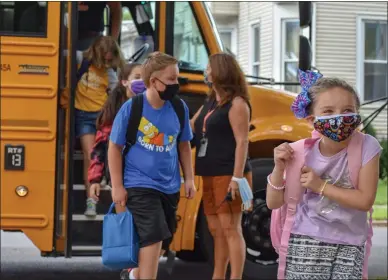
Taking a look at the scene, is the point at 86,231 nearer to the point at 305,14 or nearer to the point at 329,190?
the point at 305,14

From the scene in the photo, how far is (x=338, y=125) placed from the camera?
4.22m

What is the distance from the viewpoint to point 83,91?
25.5 ft

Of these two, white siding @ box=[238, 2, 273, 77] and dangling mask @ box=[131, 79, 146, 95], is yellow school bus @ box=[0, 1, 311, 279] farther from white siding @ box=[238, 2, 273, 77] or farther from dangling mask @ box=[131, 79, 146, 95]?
white siding @ box=[238, 2, 273, 77]

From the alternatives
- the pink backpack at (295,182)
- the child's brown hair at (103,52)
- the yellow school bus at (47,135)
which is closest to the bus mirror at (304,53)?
the yellow school bus at (47,135)

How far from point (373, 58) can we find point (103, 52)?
13.3 metres

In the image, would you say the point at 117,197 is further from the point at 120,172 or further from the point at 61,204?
the point at 61,204

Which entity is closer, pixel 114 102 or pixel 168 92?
pixel 168 92

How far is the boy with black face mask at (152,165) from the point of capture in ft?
19.8

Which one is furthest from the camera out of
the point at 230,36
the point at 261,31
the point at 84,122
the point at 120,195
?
the point at 230,36

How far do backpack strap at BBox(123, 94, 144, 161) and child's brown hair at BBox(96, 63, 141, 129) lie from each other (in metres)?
0.91

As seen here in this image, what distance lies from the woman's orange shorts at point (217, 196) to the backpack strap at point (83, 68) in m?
1.45

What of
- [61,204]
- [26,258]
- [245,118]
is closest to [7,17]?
[61,204]

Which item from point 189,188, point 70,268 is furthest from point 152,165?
point 70,268

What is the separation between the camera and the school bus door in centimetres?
738
